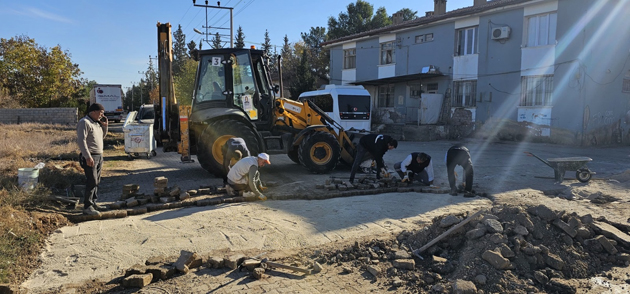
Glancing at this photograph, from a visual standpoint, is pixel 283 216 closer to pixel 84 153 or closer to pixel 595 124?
pixel 84 153

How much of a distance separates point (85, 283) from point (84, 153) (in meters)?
2.57

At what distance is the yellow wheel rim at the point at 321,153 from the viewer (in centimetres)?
1007

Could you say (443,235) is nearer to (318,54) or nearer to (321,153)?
(321,153)

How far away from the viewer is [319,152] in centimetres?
1011

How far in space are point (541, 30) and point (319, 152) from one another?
1402 cm

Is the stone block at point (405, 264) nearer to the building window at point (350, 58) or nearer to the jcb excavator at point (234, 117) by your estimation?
the jcb excavator at point (234, 117)

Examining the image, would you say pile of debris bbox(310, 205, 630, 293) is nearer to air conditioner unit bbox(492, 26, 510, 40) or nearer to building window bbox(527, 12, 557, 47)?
building window bbox(527, 12, 557, 47)

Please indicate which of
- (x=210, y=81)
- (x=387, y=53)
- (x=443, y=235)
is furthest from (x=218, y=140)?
(x=387, y=53)

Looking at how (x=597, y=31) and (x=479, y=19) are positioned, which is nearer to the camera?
(x=597, y=31)

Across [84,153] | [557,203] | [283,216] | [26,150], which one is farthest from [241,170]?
[26,150]

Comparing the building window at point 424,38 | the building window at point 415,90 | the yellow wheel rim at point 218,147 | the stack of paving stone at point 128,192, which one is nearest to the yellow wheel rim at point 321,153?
the yellow wheel rim at point 218,147

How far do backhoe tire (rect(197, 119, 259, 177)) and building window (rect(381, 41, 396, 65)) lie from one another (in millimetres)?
18449

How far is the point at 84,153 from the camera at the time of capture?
6121 mm

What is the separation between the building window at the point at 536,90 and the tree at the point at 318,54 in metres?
18.6
